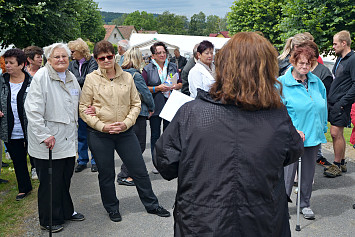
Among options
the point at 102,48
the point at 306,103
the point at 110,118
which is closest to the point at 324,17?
the point at 306,103

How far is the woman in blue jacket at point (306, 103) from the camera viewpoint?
4.42 m

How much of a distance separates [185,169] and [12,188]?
457 cm

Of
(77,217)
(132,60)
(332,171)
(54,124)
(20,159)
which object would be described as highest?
(132,60)

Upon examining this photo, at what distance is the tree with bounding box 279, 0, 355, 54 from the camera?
532 inches

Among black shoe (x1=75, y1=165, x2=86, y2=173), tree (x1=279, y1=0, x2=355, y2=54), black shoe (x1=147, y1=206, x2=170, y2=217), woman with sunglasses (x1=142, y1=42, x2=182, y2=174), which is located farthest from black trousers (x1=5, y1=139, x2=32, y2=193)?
tree (x1=279, y1=0, x2=355, y2=54)

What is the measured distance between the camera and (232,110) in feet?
6.95

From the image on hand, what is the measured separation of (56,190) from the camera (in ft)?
14.5

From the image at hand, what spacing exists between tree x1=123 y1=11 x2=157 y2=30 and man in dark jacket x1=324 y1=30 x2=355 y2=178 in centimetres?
13959

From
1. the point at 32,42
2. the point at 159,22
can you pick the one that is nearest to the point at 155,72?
the point at 32,42

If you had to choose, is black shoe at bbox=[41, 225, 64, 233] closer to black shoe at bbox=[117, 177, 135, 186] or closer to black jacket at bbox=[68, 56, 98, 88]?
black shoe at bbox=[117, 177, 135, 186]

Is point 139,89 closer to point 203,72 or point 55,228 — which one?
point 203,72

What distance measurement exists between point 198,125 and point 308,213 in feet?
10.5

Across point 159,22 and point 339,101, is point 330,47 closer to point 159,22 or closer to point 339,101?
point 339,101

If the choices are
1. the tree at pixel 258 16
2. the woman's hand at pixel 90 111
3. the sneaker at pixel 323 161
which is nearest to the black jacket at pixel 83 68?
the woman's hand at pixel 90 111
